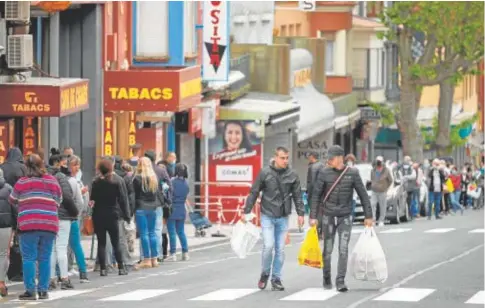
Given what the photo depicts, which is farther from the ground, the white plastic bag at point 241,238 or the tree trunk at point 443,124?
the white plastic bag at point 241,238

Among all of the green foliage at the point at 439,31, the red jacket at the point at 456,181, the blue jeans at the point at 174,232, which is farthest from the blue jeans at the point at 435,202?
the blue jeans at the point at 174,232

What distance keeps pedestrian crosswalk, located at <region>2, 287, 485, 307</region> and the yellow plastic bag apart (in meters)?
0.32

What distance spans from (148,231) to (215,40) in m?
16.4

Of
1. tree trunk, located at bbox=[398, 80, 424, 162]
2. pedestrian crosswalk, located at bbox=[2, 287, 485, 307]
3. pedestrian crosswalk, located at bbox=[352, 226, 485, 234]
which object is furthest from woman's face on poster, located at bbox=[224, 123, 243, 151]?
tree trunk, located at bbox=[398, 80, 424, 162]

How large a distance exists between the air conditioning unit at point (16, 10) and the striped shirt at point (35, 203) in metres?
8.78

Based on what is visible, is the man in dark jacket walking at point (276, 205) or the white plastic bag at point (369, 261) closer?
the white plastic bag at point (369, 261)

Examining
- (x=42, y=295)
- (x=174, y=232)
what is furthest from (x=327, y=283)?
(x=174, y=232)

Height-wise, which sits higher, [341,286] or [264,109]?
[264,109]

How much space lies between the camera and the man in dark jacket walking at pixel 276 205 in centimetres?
2434

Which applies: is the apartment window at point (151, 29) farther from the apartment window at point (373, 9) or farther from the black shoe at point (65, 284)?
the apartment window at point (373, 9)

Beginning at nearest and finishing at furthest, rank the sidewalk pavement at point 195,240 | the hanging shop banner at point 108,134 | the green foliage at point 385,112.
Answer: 1. the sidewalk pavement at point 195,240
2. the hanging shop banner at point 108,134
3. the green foliage at point 385,112

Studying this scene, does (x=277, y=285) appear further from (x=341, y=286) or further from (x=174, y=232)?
(x=174, y=232)

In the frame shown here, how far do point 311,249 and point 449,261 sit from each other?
6.23 meters

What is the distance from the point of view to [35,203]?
76.3 feet
